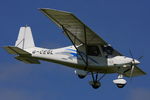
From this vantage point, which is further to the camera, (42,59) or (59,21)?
(42,59)

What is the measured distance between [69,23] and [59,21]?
22.0 inches

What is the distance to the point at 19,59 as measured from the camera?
27.7m

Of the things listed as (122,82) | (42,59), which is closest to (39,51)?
(42,59)

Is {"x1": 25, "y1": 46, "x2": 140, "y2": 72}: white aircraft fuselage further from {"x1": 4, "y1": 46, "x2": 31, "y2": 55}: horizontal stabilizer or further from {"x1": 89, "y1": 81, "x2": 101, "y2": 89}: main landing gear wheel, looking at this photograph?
{"x1": 89, "y1": 81, "x2": 101, "y2": 89}: main landing gear wheel

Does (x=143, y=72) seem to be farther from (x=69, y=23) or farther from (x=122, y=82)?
(x=69, y=23)

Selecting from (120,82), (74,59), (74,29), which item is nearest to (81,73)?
(74,59)

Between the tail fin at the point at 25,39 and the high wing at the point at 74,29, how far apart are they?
4.00 meters

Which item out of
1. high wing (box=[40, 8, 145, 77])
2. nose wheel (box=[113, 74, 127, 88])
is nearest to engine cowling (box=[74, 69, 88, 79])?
high wing (box=[40, 8, 145, 77])

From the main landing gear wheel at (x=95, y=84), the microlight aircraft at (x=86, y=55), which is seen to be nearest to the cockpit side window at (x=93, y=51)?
the microlight aircraft at (x=86, y=55)

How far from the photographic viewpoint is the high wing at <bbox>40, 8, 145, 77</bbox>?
23.7 m

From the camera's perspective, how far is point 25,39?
30031mm

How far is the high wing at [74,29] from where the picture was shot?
23.7 metres

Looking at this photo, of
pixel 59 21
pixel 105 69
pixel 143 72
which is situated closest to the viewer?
pixel 59 21

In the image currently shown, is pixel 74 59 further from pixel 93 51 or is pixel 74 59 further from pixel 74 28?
pixel 74 28
